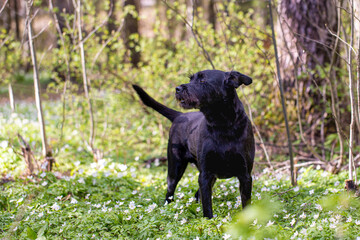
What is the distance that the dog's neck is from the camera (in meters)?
3.36

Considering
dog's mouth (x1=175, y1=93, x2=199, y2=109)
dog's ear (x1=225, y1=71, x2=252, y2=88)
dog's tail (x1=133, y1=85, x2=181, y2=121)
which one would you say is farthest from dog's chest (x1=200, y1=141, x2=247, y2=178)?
dog's tail (x1=133, y1=85, x2=181, y2=121)

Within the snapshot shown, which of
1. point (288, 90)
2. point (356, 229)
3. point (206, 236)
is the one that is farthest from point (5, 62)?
point (356, 229)

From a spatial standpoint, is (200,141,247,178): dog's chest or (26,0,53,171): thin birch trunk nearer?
(200,141,247,178): dog's chest

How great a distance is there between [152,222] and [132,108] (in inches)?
204

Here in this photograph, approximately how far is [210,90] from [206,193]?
997 mm

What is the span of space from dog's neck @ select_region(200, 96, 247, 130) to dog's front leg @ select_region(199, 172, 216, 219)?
0.50 metres

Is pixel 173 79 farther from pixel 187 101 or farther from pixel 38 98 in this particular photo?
pixel 187 101

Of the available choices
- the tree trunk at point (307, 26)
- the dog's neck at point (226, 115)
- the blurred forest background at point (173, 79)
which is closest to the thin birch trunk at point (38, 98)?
the blurred forest background at point (173, 79)

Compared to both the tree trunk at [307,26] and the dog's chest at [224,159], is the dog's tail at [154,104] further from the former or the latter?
the tree trunk at [307,26]

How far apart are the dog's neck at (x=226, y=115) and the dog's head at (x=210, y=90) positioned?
40 mm

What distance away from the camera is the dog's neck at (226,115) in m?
3.36

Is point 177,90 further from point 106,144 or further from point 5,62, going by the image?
point 5,62

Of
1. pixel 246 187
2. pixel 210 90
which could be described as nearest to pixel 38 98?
pixel 210 90

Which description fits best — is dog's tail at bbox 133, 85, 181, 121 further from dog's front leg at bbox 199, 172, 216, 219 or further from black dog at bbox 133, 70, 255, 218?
dog's front leg at bbox 199, 172, 216, 219
